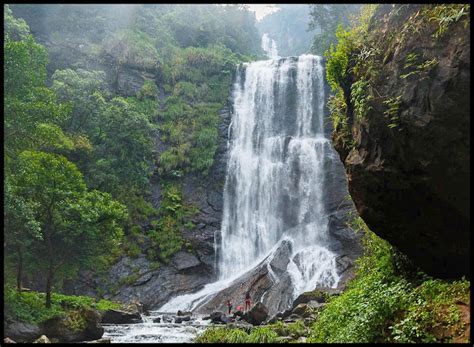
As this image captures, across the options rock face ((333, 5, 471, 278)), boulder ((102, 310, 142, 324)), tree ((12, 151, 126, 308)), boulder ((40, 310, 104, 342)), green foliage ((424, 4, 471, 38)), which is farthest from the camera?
boulder ((102, 310, 142, 324))

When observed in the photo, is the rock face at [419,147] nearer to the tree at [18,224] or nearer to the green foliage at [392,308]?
the green foliage at [392,308]

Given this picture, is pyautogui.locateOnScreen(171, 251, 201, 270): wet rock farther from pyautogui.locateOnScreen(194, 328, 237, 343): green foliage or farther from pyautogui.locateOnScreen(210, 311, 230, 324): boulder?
pyautogui.locateOnScreen(194, 328, 237, 343): green foliage

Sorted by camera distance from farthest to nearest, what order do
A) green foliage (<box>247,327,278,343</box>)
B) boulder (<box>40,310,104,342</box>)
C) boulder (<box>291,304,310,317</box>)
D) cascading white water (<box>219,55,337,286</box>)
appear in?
cascading white water (<box>219,55,337,286</box>)
boulder (<box>291,304,310,317</box>)
boulder (<box>40,310,104,342</box>)
green foliage (<box>247,327,278,343</box>)

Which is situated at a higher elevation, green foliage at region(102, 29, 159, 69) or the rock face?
green foliage at region(102, 29, 159, 69)

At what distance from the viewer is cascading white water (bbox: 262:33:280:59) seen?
64.8 meters

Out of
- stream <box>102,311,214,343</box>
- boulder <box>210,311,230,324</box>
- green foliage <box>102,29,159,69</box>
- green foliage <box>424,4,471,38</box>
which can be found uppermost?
green foliage <box>102,29,159,69</box>

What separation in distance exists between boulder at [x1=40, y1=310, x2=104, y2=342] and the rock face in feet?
33.7

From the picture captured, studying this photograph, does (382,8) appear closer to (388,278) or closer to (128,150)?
(388,278)

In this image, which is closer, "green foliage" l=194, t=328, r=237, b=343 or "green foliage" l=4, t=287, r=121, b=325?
"green foliage" l=194, t=328, r=237, b=343

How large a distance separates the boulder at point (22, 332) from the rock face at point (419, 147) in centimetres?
1044

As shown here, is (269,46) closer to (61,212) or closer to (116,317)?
(61,212)

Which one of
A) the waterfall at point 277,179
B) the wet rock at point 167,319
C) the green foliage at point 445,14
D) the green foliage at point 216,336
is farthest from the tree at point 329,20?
the green foliage at point 445,14

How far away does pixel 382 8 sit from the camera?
7.27m

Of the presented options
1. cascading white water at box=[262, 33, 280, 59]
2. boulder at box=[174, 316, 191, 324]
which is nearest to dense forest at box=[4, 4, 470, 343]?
boulder at box=[174, 316, 191, 324]
